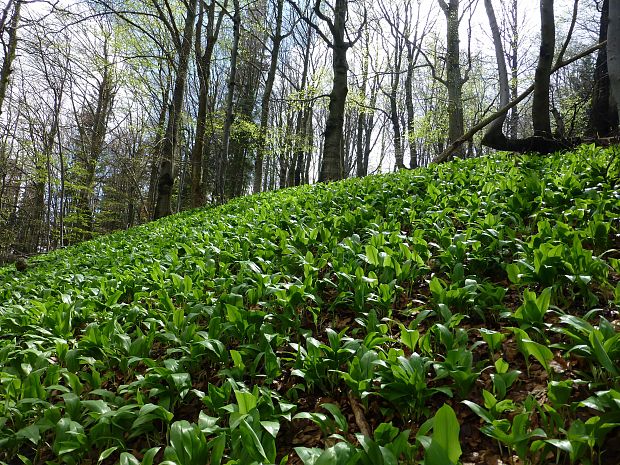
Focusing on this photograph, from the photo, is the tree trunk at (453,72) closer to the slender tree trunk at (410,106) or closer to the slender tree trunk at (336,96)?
the slender tree trunk at (336,96)

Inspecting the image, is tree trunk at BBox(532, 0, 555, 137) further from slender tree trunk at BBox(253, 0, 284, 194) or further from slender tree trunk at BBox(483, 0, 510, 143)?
slender tree trunk at BBox(253, 0, 284, 194)

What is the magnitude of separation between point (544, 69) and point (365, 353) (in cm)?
513

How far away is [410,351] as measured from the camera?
204 cm

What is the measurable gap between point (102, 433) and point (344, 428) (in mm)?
1133

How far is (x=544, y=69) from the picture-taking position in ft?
16.4

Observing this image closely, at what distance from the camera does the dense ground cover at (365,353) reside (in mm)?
1404

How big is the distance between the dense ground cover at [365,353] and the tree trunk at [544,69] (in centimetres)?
194

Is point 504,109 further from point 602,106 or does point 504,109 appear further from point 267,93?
point 267,93

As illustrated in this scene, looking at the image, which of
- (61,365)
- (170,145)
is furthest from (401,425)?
(170,145)

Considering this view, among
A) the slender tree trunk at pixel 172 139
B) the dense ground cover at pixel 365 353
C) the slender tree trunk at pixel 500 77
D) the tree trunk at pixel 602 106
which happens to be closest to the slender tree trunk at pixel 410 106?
the slender tree trunk at pixel 500 77

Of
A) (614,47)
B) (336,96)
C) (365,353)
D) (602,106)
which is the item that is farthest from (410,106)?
(365,353)

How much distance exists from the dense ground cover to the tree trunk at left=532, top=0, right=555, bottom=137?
194cm

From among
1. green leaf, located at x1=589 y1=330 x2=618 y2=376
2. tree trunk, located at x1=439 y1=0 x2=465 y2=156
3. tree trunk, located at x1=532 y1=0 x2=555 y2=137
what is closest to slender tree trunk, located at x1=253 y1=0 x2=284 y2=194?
tree trunk, located at x1=439 y1=0 x2=465 y2=156

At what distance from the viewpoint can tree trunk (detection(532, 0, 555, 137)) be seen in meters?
4.64
